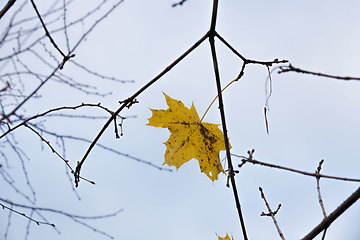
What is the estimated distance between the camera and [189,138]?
3.74ft

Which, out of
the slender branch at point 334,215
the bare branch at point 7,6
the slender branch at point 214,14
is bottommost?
the slender branch at point 334,215

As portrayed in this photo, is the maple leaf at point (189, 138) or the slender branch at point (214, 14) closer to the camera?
the slender branch at point (214, 14)

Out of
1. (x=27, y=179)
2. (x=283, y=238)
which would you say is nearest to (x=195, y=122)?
(x=283, y=238)

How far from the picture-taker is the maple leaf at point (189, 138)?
111 cm

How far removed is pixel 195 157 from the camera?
1.13 m

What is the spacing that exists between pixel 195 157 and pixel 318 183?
1.31ft

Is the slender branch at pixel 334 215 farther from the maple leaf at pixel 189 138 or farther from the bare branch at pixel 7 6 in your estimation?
the bare branch at pixel 7 6

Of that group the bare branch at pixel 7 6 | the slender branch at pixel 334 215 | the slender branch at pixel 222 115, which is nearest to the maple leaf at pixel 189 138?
the slender branch at pixel 222 115

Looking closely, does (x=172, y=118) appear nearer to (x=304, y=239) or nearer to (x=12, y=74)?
(x=304, y=239)

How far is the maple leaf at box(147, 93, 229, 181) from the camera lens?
111 centimetres

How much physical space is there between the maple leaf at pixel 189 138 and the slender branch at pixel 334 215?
0.41 m

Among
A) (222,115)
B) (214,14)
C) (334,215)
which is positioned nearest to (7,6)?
(214,14)

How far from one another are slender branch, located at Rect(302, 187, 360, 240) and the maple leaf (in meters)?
0.41

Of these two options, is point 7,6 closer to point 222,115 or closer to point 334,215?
point 222,115
